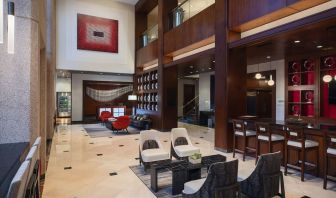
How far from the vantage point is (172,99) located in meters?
9.54

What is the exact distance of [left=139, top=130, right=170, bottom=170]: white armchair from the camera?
423cm

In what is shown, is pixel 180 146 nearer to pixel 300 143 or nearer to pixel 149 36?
pixel 300 143

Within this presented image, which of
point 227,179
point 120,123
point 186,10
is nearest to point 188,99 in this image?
point 120,123

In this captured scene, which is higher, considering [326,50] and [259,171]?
[326,50]

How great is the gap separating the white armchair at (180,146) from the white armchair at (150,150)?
0.30 metres

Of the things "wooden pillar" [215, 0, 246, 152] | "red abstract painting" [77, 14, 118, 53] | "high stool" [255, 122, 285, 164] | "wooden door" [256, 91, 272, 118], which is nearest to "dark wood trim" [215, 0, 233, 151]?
"wooden pillar" [215, 0, 246, 152]

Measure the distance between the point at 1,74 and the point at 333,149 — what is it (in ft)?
16.9

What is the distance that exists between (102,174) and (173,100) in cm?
567

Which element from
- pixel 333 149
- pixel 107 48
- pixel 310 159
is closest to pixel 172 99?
pixel 107 48

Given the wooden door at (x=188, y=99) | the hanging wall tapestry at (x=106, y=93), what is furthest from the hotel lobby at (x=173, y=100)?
the wooden door at (x=188, y=99)

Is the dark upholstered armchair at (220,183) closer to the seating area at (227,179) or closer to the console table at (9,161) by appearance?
the seating area at (227,179)

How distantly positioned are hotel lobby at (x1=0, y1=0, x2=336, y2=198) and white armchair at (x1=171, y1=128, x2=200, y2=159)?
23mm

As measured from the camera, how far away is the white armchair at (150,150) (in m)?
4.23

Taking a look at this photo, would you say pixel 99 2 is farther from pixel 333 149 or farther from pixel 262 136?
pixel 333 149
